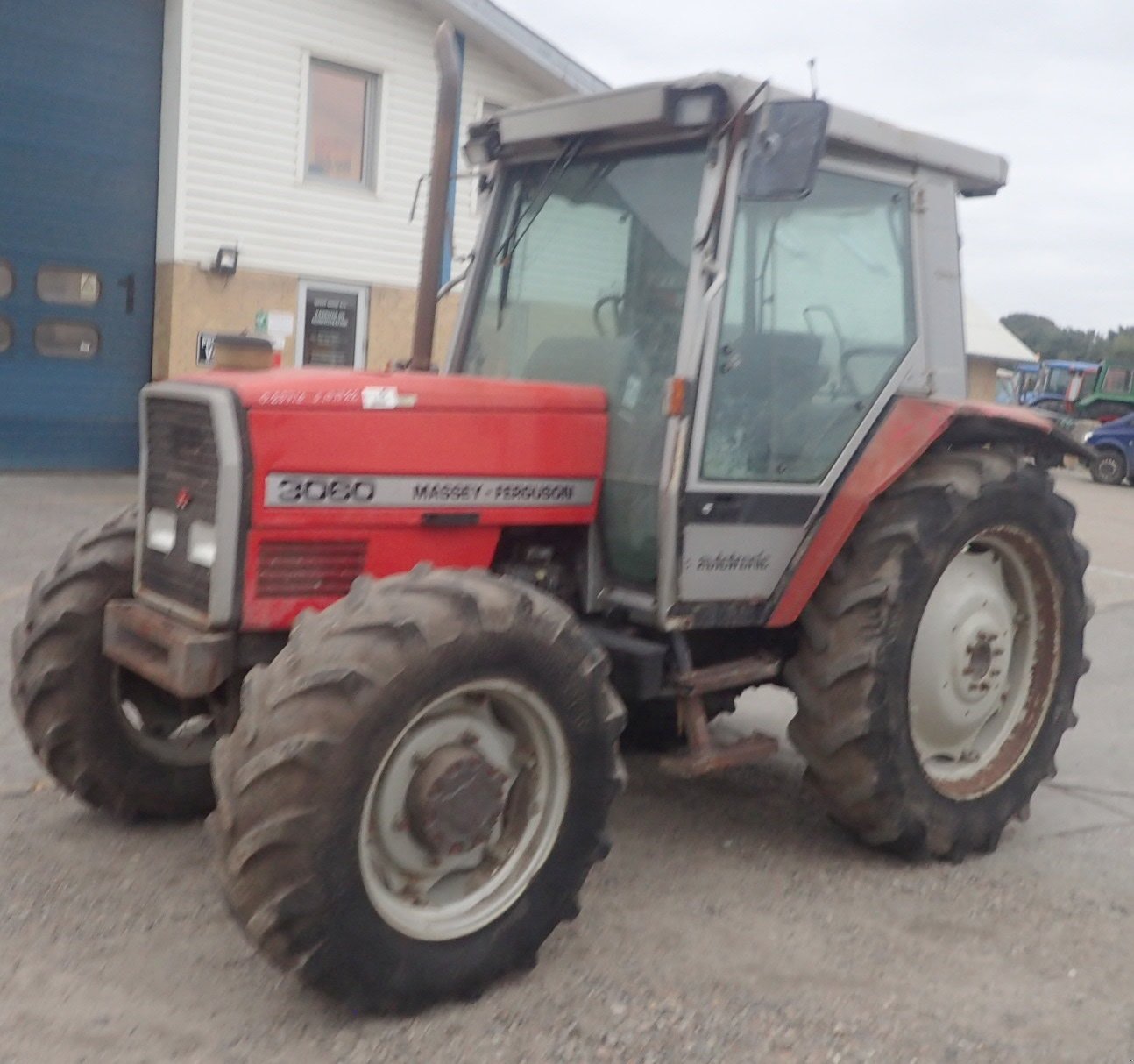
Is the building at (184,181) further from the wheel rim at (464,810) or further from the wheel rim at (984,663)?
the wheel rim at (464,810)

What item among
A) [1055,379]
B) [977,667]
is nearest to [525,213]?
[977,667]

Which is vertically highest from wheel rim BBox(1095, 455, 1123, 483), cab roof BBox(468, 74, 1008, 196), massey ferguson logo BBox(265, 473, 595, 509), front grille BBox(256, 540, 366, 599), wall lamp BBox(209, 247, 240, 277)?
cab roof BBox(468, 74, 1008, 196)

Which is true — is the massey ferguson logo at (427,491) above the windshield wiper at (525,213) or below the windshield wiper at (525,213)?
below

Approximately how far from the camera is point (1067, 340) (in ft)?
261

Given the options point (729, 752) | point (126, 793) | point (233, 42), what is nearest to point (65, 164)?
point (233, 42)

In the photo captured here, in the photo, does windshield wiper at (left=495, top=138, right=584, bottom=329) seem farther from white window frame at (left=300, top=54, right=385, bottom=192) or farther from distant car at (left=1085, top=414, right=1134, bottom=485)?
distant car at (left=1085, top=414, right=1134, bottom=485)

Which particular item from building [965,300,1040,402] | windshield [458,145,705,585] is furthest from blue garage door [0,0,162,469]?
building [965,300,1040,402]

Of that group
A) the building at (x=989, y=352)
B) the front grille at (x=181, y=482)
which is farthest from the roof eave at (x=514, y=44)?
A: the building at (x=989, y=352)

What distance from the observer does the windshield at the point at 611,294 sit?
416 centimetres

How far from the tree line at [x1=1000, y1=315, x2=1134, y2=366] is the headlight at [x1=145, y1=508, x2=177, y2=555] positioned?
69.9 metres

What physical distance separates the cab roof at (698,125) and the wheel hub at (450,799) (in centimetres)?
192

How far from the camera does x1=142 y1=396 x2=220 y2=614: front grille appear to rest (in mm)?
3730

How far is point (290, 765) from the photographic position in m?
3.06

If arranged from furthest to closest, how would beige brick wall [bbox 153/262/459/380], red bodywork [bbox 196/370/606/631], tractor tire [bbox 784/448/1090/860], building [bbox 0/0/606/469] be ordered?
beige brick wall [bbox 153/262/459/380] → building [bbox 0/0/606/469] → tractor tire [bbox 784/448/1090/860] → red bodywork [bbox 196/370/606/631]
